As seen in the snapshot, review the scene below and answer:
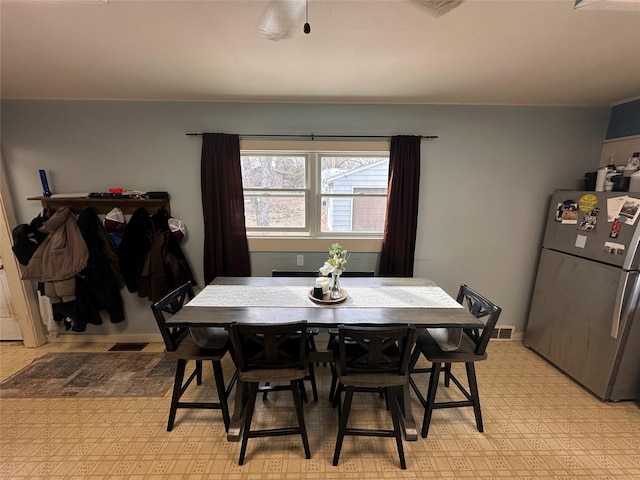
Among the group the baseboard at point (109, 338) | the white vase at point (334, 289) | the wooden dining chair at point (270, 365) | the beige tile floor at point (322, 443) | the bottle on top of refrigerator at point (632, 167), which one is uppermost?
the bottle on top of refrigerator at point (632, 167)

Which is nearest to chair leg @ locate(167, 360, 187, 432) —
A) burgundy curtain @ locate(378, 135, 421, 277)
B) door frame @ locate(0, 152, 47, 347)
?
burgundy curtain @ locate(378, 135, 421, 277)

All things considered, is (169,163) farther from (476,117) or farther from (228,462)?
(476,117)

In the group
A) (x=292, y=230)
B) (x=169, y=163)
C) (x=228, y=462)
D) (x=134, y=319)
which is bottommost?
(x=228, y=462)

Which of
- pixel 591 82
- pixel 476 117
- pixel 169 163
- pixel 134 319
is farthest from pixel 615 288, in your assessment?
pixel 134 319

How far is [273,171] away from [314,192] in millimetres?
484

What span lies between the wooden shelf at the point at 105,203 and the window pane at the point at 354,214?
164 cm

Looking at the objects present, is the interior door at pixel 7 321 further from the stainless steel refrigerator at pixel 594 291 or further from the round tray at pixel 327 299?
the stainless steel refrigerator at pixel 594 291

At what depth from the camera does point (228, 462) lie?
1.51 metres

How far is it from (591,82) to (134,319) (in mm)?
4713

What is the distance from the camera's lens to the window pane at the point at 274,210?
2.63 m

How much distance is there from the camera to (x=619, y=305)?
1.82m

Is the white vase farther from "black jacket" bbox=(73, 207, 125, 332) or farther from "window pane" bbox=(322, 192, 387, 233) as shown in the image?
"black jacket" bbox=(73, 207, 125, 332)

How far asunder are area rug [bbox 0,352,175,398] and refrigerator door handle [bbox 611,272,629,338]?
354 centimetres

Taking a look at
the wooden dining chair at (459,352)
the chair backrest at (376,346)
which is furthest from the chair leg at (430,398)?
the chair backrest at (376,346)
